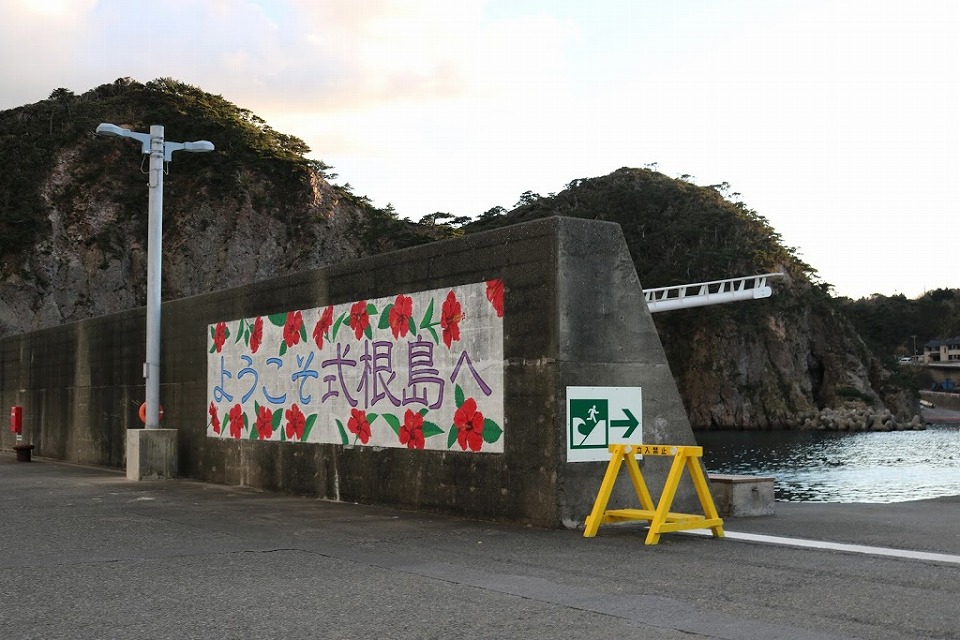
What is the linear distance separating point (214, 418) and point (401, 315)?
629 cm

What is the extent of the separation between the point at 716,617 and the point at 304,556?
4056mm

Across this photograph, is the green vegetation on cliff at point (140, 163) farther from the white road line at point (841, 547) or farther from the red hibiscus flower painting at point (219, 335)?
the white road line at point (841, 547)

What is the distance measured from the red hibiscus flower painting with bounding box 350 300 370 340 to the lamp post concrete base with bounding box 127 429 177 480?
6400 millimetres

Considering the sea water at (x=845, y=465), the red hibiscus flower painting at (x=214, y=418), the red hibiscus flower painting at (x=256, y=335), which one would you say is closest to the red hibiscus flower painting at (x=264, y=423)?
the red hibiscus flower painting at (x=256, y=335)

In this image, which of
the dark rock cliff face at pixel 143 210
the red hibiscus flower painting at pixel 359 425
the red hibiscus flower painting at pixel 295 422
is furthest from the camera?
the dark rock cliff face at pixel 143 210

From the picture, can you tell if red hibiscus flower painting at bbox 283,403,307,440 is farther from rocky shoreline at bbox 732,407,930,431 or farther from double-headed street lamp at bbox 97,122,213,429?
rocky shoreline at bbox 732,407,930,431

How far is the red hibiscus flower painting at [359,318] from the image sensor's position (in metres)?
13.8

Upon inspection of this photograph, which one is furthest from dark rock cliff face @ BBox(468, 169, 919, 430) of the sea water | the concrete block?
the concrete block

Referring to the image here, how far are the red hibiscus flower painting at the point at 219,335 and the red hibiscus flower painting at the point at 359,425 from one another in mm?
4529

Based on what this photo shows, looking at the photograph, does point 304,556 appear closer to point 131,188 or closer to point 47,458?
point 47,458

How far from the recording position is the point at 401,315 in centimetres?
1315

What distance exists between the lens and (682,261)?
101688 millimetres

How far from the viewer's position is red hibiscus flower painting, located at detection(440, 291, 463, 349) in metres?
12.2

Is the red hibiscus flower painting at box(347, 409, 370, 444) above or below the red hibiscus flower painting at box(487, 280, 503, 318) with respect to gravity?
below
